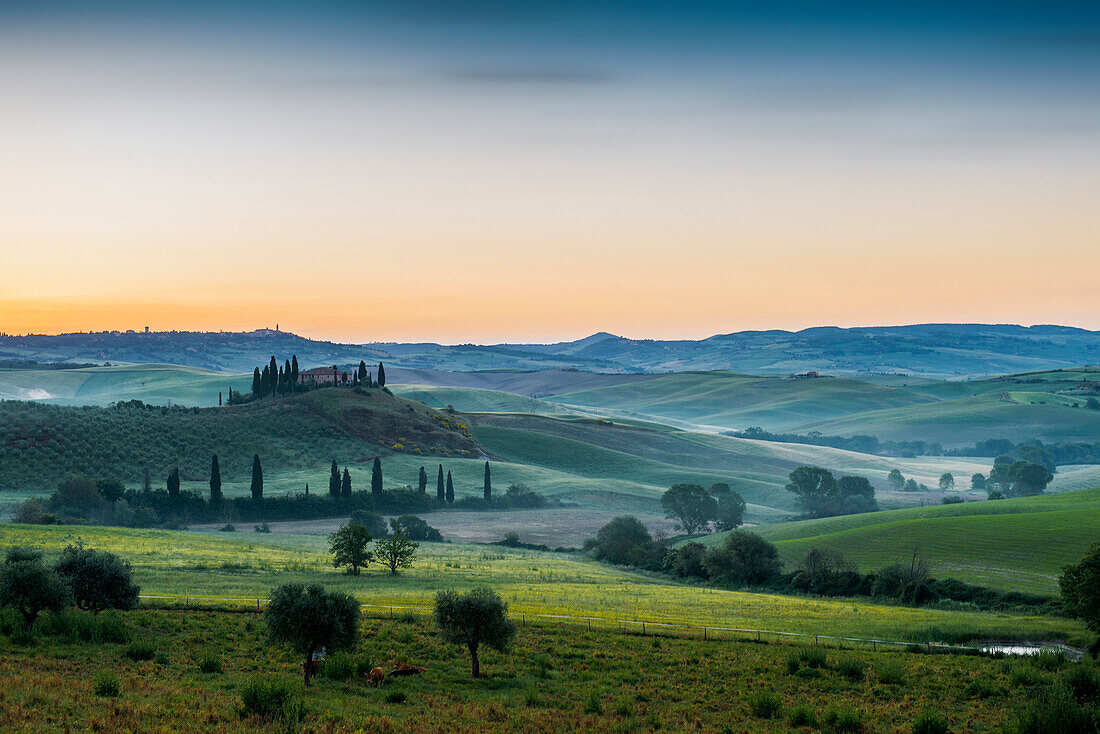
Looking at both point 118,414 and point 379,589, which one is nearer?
point 379,589

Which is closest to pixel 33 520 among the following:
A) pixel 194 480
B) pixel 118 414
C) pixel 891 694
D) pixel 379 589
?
pixel 194 480

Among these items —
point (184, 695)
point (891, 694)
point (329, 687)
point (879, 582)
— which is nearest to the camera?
point (184, 695)

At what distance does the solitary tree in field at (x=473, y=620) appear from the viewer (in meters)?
32.7

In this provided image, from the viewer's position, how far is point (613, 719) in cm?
2616

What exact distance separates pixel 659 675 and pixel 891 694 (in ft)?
26.9

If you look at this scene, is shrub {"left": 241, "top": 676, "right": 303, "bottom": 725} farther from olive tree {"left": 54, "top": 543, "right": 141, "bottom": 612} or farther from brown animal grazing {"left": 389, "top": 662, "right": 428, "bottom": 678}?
olive tree {"left": 54, "top": 543, "right": 141, "bottom": 612}

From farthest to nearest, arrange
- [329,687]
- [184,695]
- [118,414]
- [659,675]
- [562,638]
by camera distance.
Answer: [118,414]
[562,638]
[659,675]
[329,687]
[184,695]

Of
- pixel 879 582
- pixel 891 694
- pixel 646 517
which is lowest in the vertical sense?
pixel 646 517

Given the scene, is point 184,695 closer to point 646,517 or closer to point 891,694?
point 891,694

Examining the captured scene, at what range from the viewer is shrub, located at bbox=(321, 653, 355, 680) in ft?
99.6

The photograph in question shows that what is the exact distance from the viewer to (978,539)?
7312 centimetres

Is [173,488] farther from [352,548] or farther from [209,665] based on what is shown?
[209,665]

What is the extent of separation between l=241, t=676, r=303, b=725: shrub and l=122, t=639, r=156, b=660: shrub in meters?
8.90

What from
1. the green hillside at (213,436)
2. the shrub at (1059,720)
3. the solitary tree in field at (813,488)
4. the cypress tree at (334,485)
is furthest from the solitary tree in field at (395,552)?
the solitary tree in field at (813,488)
